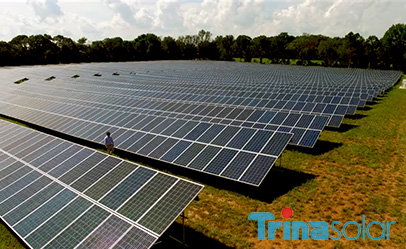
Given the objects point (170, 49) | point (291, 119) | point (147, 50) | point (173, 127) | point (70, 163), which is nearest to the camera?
point (70, 163)

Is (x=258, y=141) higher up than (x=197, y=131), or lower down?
higher up

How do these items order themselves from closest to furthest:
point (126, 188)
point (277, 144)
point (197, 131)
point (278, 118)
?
1. point (126, 188)
2. point (277, 144)
3. point (197, 131)
4. point (278, 118)

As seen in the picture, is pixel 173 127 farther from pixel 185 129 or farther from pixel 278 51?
pixel 278 51

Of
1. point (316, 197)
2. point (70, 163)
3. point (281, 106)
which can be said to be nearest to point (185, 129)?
point (70, 163)

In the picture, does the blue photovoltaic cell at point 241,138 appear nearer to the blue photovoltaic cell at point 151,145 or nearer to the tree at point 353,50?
the blue photovoltaic cell at point 151,145

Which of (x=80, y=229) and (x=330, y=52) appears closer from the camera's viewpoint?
(x=80, y=229)

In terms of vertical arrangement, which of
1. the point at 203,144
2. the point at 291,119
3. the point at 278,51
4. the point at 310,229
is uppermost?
the point at 278,51

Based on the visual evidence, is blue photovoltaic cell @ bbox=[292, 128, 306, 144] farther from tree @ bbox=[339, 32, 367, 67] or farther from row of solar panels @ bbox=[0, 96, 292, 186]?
tree @ bbox=[339, 32, 367, 67]
